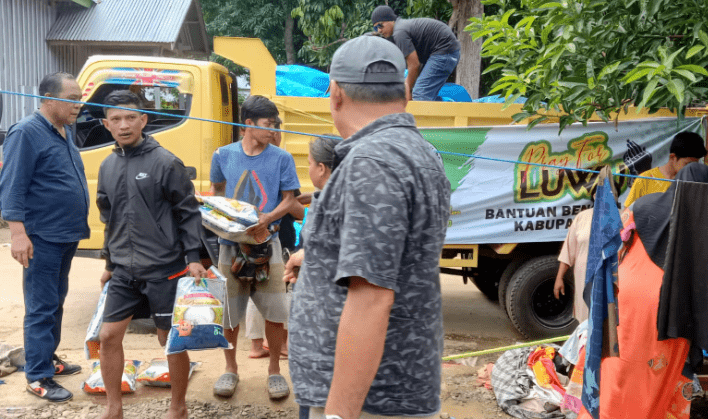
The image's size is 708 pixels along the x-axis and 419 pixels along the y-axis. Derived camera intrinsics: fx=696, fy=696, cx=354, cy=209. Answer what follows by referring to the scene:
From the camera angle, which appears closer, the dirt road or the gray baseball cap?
the gray baseball cap

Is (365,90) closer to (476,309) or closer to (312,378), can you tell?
(312,378)

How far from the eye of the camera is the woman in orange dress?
337 cm

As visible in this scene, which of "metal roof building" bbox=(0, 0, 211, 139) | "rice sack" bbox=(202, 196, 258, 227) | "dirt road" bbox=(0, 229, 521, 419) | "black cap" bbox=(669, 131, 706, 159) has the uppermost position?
"metal roof building" bbox=(0, 0, 211, 139)

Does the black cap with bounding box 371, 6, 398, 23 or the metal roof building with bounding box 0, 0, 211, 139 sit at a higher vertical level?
the metal roof building with bounding box 0, 0, 211, 139

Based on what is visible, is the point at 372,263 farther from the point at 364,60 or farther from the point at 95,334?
the point at 95,334

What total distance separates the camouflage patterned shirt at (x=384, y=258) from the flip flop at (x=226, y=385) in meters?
2.67

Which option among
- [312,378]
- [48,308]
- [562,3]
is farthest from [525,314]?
[312,378]

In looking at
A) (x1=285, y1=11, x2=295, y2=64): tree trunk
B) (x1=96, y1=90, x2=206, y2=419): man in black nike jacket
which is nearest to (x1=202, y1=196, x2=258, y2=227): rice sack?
(x1=96, y1=90, x2=206, y2=419): man in black nike jacket

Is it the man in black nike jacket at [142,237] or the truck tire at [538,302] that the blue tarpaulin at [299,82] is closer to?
the truck tire at [538,302]

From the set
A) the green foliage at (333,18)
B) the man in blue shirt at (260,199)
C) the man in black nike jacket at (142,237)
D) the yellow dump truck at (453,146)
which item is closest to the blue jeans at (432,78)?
the yellow dump truck at (453,146)

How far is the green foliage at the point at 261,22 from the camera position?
20688 millimetres

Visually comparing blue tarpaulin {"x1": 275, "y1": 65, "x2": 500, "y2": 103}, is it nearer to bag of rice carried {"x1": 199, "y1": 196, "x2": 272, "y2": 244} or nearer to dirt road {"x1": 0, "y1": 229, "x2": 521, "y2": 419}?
bag of rice carried {"x1": 199, "y1": 196, "x2": 272, "y2": 244}

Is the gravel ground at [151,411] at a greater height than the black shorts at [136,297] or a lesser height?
lesser

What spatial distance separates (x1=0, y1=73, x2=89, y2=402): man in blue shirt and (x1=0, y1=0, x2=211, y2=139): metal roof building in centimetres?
911
